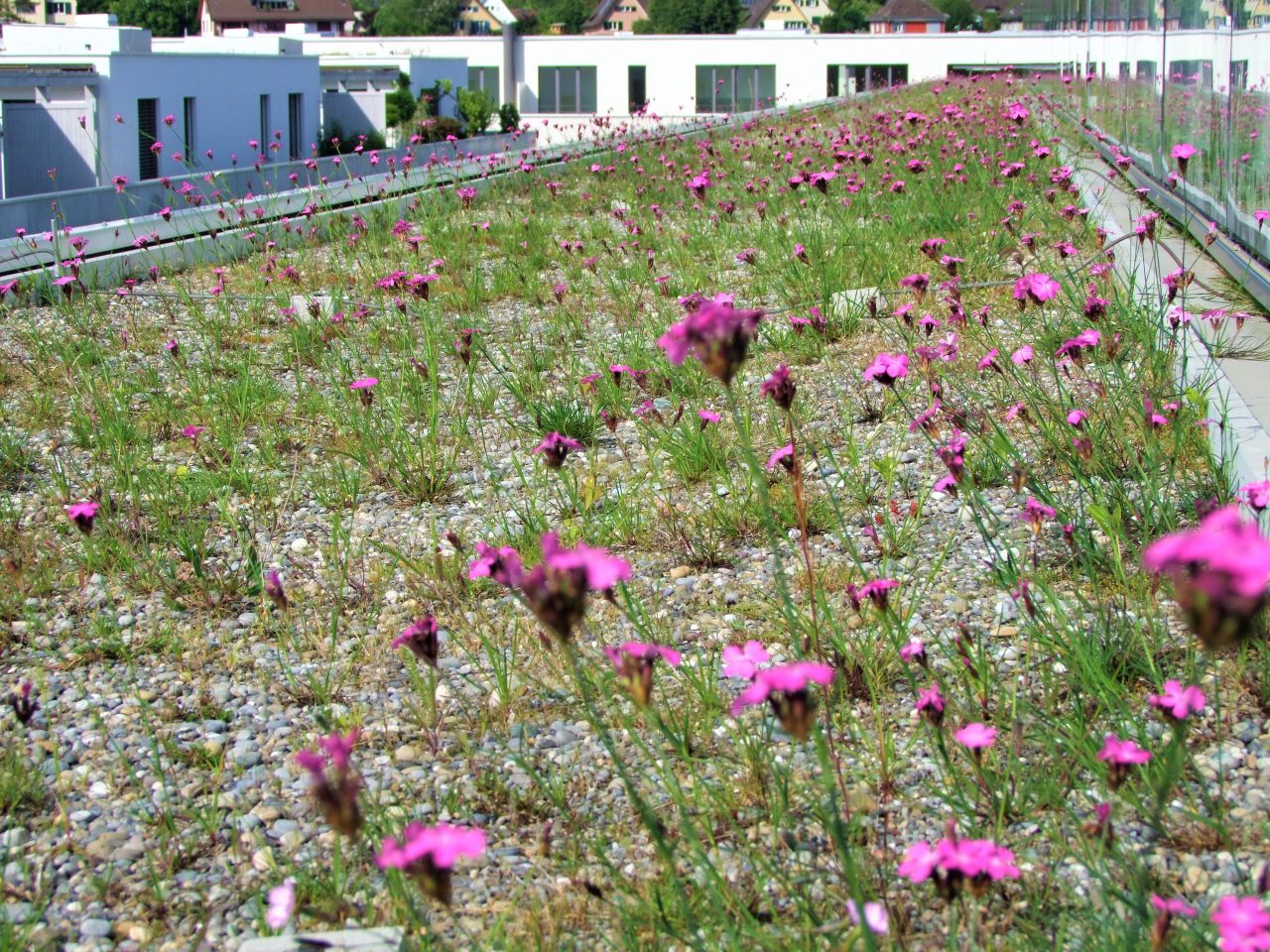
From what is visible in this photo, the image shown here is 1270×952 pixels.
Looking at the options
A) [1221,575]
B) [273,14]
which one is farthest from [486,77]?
[1221,575]

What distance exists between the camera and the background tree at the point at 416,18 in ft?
387

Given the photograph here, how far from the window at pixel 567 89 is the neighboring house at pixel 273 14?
157 feet

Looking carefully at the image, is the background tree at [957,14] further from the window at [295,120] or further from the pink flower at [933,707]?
the pink flower at [933,707]

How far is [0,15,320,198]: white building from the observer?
24.5 m

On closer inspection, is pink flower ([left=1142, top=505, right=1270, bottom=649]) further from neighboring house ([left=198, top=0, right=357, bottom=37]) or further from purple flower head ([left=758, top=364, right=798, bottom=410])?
neighboring house ([left=198, top=0, right=357, bottom=37])

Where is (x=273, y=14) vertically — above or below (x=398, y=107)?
above

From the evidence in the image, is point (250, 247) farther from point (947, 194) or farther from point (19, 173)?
point (19, 173)

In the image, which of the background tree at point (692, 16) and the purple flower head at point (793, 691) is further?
the background tree at point (692, 16)

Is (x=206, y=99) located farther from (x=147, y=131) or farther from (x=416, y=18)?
(x=416, y=18)

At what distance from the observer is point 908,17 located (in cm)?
10275

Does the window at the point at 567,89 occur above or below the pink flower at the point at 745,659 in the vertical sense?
above

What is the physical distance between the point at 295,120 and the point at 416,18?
301 feet

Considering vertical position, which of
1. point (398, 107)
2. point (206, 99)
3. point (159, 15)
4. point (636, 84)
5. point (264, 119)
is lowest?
point (264, 119)

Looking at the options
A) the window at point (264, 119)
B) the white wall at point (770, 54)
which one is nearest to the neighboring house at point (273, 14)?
the white wall at point (770, 54)
